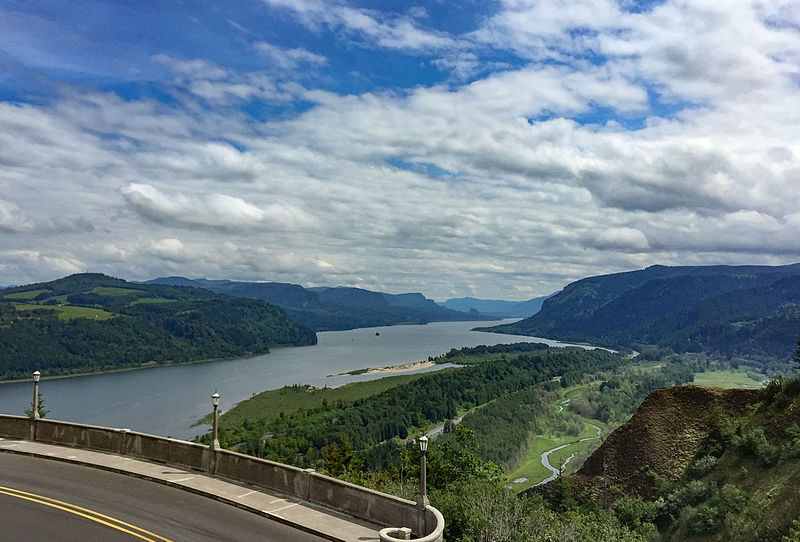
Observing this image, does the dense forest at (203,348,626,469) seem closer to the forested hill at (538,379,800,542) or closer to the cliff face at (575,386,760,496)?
the cliff face at (575,386,760,496)

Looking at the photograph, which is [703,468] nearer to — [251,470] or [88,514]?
[251,470]

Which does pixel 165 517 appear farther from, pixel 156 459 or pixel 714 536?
pixel 714 536

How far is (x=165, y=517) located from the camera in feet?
57.3

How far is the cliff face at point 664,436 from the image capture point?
187 feet

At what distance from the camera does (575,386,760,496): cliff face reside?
57.1m

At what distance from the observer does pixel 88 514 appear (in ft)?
57.0

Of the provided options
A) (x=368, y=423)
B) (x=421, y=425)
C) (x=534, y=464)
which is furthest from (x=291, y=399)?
(x=534, y=464)

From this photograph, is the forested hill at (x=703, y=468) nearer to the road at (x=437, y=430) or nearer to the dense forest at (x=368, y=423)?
the dense forest at (x=368, y=423)

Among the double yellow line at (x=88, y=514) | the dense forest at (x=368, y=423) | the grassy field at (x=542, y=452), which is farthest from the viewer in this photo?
the dense forest at (x=368, y=423)

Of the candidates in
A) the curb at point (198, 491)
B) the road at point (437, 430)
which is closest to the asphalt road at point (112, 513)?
the curb at point (198, 491)

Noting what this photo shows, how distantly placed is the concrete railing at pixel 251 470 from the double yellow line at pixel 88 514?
4591mm

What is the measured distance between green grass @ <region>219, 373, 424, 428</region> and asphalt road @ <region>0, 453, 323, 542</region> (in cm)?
11423

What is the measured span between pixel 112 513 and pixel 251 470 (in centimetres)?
497

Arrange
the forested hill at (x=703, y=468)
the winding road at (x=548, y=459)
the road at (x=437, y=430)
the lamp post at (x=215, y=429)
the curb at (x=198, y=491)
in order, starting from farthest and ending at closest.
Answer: the road at (x=437, y=430), the winding road at (x=548, y=459), the forested hill at (x=703, y=468), the lamp post at (x=215, y=429), the curb at (x=198, y=491)
